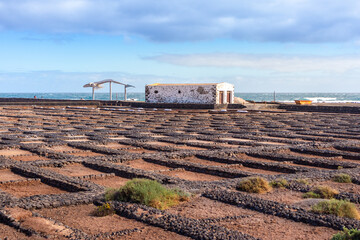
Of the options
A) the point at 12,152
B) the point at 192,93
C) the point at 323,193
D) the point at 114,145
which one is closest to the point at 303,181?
the point at 323,193

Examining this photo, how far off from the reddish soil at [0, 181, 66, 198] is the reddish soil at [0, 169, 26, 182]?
481 millimetres

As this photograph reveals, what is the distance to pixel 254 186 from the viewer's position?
22.9ft

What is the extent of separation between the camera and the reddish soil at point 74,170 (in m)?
8.83

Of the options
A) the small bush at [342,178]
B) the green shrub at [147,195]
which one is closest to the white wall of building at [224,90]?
the small bush at [342,178]

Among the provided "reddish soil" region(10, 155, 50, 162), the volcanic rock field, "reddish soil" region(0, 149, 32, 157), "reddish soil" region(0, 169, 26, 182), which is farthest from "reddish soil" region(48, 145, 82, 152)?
"reddish soil" region(0, 169, 26, 182)

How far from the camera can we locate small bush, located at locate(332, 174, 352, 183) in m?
7.95

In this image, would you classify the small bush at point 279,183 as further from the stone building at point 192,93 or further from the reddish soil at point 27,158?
the stone building at point 192,93

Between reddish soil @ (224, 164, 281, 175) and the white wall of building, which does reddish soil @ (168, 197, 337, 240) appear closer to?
reddish soil @ (224, 164, 281, 175)

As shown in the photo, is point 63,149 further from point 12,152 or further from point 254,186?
point 254,186

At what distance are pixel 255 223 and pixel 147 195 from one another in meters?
1.55

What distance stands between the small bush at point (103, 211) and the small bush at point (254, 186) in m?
2.39

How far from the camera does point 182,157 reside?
11.2 m

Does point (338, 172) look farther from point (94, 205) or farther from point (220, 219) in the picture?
point (94, 205)

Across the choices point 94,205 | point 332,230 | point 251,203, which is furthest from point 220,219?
point 94,205
